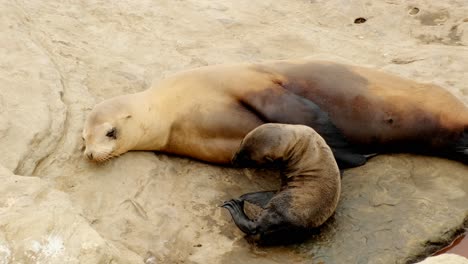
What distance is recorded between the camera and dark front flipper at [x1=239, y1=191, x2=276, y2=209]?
496 cm

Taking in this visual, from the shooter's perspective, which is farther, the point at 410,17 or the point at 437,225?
the point at 410,17

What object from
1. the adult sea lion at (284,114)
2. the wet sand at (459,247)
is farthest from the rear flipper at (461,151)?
the wet sand at (459,247)

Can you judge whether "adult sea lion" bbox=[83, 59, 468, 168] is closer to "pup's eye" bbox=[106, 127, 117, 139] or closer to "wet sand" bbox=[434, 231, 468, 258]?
"pup's eye" bbox=[106, 127, 117, 139]

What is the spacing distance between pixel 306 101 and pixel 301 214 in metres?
1.08

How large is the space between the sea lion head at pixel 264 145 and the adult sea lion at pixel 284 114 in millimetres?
386

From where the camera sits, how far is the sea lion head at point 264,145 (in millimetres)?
4941

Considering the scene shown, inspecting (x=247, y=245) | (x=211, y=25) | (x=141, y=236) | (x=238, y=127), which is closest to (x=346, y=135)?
(x=238, y=127)

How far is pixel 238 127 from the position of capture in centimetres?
543

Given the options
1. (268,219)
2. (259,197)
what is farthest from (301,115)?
(268,219)

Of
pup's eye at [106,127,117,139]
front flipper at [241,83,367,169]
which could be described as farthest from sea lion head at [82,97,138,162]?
front flipper at [241,83,367,169]

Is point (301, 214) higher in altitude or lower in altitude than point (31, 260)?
lower

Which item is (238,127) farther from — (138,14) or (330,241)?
(138,14)

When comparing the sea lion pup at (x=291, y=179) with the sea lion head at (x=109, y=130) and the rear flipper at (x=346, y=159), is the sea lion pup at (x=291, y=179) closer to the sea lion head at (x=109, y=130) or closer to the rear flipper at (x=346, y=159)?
the rear flipper at (x=346, y=159)

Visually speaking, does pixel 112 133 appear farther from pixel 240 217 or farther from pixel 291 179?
pixel 291 179
